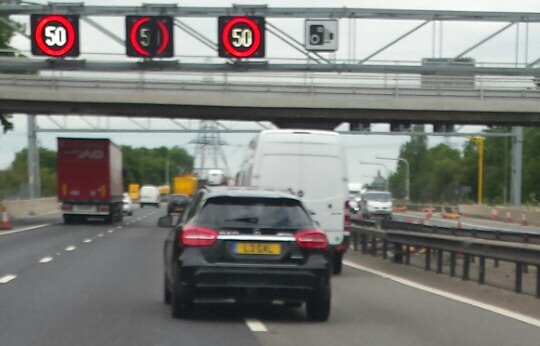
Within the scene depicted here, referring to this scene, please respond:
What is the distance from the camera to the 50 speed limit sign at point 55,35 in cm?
3788

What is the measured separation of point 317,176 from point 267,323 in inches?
307

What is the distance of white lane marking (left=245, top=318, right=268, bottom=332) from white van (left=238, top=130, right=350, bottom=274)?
290 inches

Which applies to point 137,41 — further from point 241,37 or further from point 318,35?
point 318,35

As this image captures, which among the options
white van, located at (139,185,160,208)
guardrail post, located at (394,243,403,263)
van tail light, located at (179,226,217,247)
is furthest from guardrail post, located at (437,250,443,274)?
white van, located at (139,185,160,208)

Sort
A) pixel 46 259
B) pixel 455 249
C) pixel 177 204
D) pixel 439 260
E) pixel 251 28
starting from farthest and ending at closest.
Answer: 1. pixel 177 204
2. pixel 251 28
3. pixel 46 259
4. pixel 439 260
5. pixel 455 249

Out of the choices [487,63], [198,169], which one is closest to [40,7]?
[487,63]

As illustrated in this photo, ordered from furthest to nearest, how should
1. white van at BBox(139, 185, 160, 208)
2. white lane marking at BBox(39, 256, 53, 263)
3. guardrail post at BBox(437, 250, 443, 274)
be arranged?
white van at BBox(139, 185, 160, 208)
white lane marking at BBox(39, 256, 53, 263)
guardrail post at BBox(437, 250, 443, 274)

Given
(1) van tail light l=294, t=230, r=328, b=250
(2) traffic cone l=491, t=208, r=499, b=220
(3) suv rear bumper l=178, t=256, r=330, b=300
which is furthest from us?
(2) traffic cone l=491, t=208, r=499, b=220

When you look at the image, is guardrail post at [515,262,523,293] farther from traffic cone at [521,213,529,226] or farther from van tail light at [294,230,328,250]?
traffic cone at [521,213,529,226]

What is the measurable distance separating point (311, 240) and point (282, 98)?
30.9 m

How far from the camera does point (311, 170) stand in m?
20.3

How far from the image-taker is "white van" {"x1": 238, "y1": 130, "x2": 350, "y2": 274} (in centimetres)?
2030

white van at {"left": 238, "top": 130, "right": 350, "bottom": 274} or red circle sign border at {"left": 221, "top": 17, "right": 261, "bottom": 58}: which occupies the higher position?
red circle sign border at {"left": 221, "top": 17, "right": 261, "bottom": 58}

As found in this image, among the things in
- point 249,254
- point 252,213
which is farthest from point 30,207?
point 249,254
